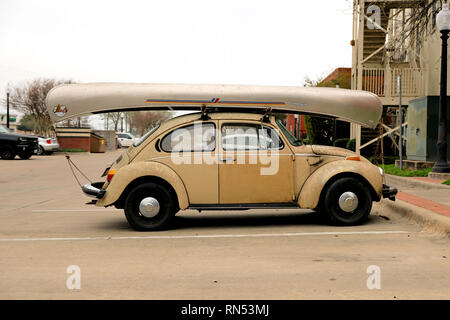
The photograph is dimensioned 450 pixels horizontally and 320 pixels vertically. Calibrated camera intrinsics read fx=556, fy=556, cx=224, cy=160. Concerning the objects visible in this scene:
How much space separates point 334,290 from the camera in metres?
4.68

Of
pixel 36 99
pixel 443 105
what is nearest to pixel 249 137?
pixel 443 105

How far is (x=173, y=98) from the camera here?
800cm

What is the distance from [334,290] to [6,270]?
3.21m

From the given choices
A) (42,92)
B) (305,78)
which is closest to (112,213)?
(305,78)

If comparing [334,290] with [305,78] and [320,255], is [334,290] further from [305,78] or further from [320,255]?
[305,78]

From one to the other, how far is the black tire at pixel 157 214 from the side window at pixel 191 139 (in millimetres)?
646

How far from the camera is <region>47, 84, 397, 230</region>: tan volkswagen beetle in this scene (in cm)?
777

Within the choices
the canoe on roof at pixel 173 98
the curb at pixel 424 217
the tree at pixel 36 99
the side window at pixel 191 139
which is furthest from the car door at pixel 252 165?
the tree at pixel 36 99

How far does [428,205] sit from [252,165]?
322 cm

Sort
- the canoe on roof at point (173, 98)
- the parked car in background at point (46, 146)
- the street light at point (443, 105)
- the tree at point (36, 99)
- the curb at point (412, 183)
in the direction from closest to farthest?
the canoe on roof at point (173, 98) → the curb at point (412, 183) → the street light at point (443, 105) → the parked car in background at point (46, 146) → the tree at point (36, 99)

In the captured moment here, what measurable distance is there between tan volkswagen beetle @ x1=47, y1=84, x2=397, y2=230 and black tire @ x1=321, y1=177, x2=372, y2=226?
14 mm

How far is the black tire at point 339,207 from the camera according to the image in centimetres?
792

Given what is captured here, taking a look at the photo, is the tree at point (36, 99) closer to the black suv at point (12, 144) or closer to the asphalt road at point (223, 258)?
the black suv at point (12, 144)

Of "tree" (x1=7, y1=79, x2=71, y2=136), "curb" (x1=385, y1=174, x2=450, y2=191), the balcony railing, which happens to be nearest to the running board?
"curb" (x1=385, y1=174, x2=450, y2=191)
